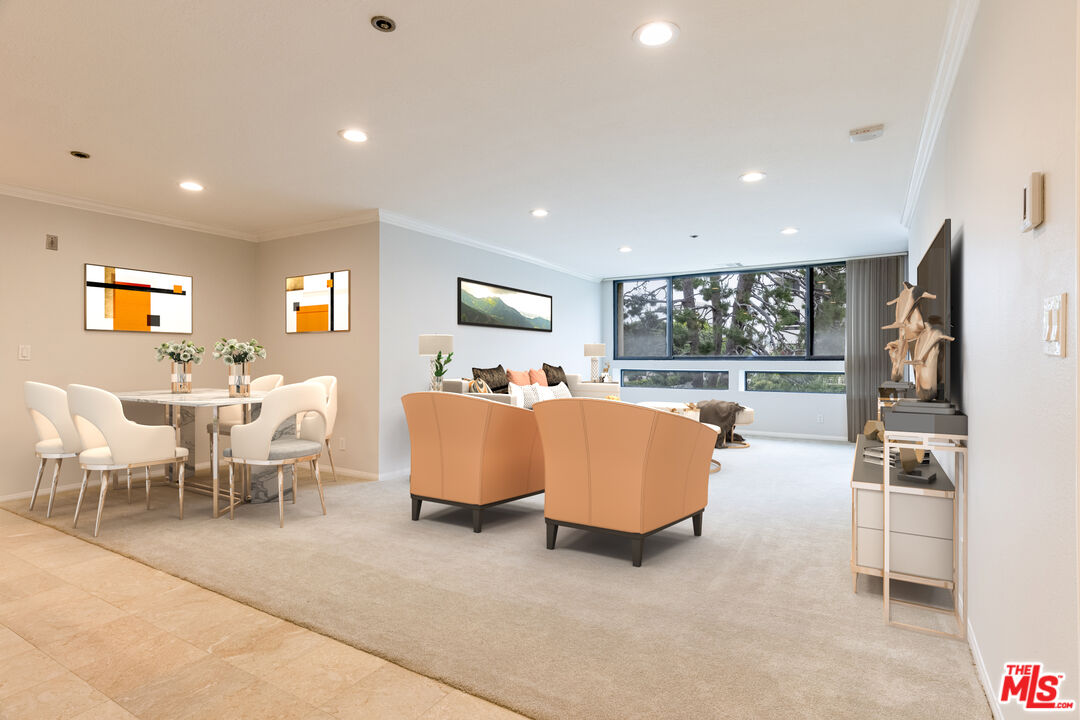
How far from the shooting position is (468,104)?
10.6 ft

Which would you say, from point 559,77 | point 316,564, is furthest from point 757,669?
point 559,77

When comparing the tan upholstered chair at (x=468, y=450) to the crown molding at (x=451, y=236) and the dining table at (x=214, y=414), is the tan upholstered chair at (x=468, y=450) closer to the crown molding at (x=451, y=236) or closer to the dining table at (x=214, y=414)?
the dining table at (x=214, y=414)

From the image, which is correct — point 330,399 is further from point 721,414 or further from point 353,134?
point 721,414

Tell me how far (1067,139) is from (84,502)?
592 centimetres

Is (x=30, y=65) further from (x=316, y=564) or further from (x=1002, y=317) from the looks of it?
(x=1002, y=317)

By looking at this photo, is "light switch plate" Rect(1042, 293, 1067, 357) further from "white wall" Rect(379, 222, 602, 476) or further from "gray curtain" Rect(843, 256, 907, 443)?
"gray curtain" Rect(843, 256, 907, 443)

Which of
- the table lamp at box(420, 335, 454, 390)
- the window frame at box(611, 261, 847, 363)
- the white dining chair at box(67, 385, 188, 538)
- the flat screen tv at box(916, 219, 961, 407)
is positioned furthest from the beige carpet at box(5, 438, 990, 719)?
the window frame at box(611, 261, 847, 363)

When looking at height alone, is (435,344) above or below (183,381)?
above

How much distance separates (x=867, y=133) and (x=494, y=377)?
4331mm

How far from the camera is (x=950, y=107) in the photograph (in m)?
2.88

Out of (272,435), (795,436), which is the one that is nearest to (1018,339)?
(272,435)

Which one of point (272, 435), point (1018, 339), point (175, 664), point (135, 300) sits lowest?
point (175, 664)

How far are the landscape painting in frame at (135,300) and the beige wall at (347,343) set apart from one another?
35.2 inches

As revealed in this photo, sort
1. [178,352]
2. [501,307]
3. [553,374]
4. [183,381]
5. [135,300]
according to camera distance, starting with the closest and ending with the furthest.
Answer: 1. [178,352]
2. [183,381]
3. [135,300]
4. [501,307]
5. [553,374]
